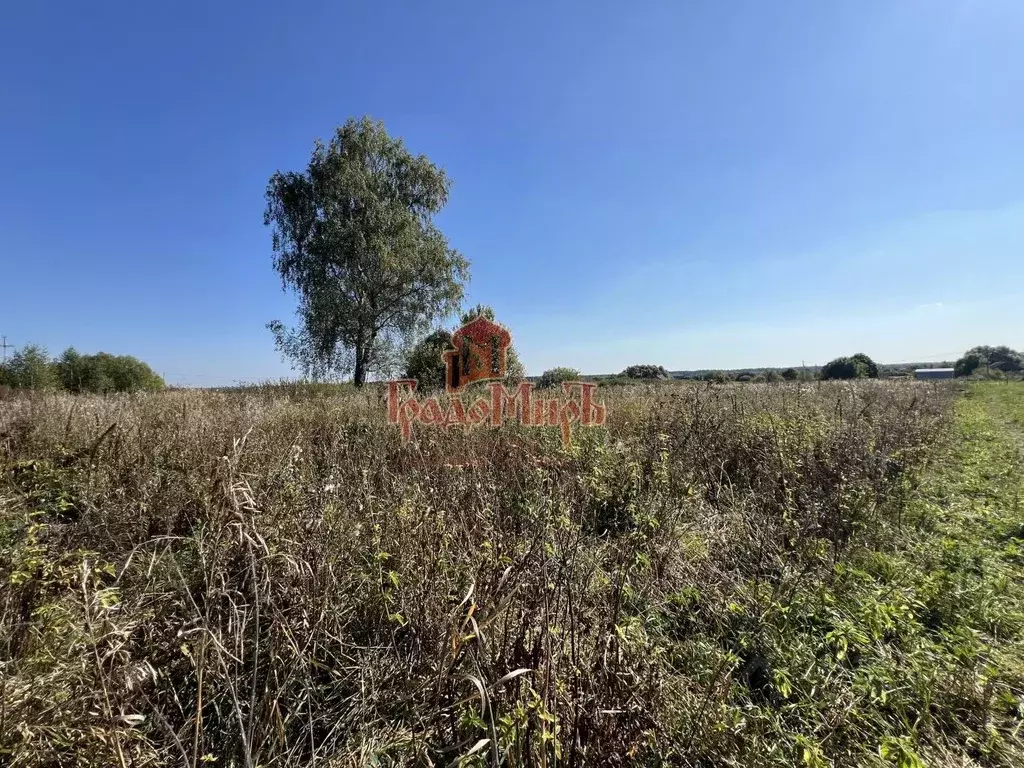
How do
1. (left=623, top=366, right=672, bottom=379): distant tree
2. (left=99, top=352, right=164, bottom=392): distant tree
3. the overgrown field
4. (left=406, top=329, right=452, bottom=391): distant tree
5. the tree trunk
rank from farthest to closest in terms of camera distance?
1. (left=99, top=352, right=164, bottom=392): distant tree
2. (left=623, top=366, right=672, bottom=379): distant tree
3. the tree trunk
4. (left=406, top=329, right=452, bottom=391): distant tree
5. the overgrown field

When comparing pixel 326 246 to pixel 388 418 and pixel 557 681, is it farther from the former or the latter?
pixel 557 681

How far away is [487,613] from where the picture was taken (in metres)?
1.53

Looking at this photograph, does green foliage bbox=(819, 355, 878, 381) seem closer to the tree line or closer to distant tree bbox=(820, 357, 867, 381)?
distant tree bbox=(820, 357, 867, 381)

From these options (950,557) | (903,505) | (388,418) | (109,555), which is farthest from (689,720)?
(388,418)

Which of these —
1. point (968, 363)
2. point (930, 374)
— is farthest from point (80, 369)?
point (968, 363)

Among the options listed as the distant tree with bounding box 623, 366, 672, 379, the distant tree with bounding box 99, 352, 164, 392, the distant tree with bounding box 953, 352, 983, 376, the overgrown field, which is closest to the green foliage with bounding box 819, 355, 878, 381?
the distant tree with bounding box 953, 352, 983, 376

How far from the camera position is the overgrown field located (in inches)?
52.7

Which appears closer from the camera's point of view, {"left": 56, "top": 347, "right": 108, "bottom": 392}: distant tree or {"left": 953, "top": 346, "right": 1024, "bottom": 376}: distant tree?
{"left": 56, "top": 347, "right": 108, "bottom": 392}: distant tree

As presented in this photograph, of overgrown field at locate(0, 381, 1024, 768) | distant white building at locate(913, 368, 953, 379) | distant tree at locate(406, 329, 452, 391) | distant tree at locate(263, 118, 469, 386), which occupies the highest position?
distant tree at locate(263, 118, 469, 386)

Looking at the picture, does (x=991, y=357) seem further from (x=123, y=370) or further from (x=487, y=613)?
(x=123, y=370)

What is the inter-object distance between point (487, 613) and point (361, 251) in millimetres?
16016

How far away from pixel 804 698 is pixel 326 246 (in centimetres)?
1741

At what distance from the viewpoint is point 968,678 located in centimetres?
171

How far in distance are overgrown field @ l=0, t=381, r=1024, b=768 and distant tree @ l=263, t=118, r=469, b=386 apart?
41.9 feet
